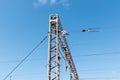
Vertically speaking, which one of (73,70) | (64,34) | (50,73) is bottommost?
(50,73)

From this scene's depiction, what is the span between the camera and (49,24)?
103 ft

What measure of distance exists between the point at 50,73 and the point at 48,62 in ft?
4.39

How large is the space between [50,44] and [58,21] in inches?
123

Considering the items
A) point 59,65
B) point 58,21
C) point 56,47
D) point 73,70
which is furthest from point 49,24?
point 73,70

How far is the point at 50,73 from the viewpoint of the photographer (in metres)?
29.9

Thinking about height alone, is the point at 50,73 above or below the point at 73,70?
below

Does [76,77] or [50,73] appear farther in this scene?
[76,77]

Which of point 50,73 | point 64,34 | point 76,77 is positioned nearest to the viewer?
point 50,73

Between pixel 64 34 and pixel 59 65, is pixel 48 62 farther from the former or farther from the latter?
pixel 64 34

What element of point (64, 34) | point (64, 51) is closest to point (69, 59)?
point (64, 51)

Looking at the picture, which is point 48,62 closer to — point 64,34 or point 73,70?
point 64,34

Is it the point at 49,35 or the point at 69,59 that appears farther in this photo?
the point at 69,59

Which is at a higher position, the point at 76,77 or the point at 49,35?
the point at 49,35

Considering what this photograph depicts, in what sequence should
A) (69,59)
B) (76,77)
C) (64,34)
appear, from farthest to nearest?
1. (76,77)
2. (69,59)
3. (64,34)
